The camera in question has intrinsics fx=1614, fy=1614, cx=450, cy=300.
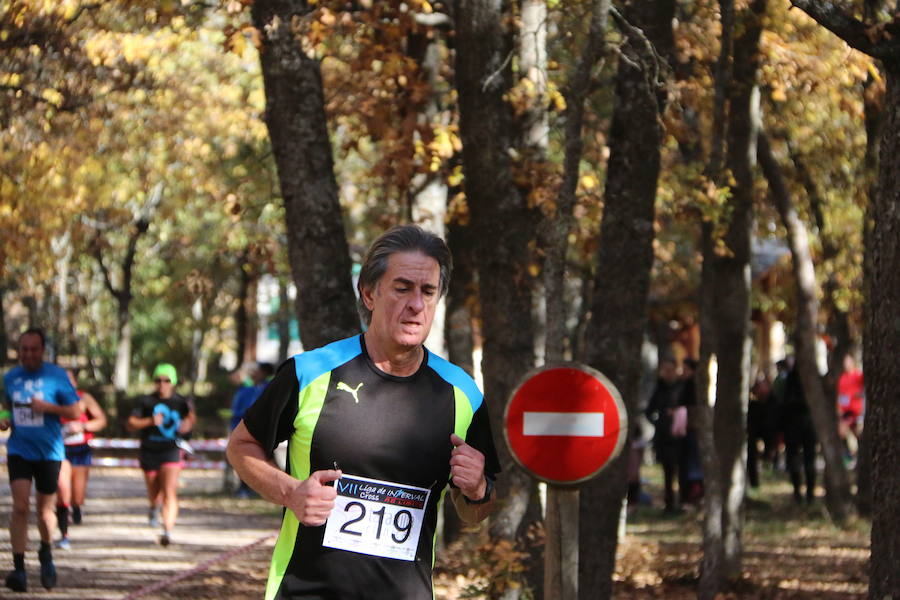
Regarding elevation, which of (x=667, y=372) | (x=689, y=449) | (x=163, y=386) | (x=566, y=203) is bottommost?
(x=689, y=449)

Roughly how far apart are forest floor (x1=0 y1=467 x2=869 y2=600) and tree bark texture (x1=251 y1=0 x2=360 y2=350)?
184cm

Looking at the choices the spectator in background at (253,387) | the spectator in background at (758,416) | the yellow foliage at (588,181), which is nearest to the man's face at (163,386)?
the spectator in background at (253,387)

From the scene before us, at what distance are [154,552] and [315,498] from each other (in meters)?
12.5

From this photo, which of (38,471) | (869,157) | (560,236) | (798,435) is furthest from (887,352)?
(798,435)

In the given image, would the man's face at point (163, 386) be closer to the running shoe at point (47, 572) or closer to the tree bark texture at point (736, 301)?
the running shoe at point (47, 572)

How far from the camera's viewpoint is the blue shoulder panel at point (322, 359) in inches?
185

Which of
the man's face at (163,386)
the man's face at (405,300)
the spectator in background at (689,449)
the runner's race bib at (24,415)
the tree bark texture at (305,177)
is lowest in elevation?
the spectator in background at (689,449)

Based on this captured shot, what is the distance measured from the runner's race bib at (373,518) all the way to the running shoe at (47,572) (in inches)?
342

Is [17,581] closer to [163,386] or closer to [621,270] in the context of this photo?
[163,386]

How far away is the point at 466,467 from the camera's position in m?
4.64

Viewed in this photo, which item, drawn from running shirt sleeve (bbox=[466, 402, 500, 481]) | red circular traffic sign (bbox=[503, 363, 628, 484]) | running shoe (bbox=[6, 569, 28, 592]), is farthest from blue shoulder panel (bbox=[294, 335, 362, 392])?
running shoe (bbox=[6, 569, 28, 592])

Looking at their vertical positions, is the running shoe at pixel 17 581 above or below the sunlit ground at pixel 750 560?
above

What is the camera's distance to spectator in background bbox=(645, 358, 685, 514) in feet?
66.1

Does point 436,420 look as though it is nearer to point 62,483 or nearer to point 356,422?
point 356,422
